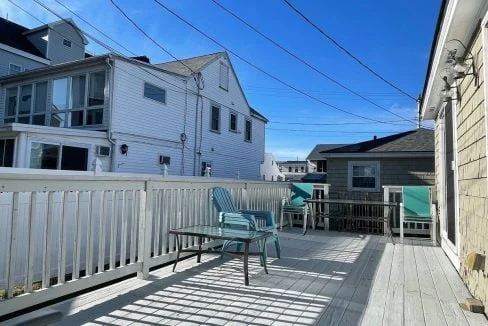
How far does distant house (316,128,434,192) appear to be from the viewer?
1010 centimetres

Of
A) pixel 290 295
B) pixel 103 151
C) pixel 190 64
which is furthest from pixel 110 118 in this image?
pixel 290 295

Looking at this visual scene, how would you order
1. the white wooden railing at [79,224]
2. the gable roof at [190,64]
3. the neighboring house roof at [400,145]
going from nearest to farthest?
the white wooden railing at [79,224], the neighboring house roof at [400,145], the gable roof at [190,64]

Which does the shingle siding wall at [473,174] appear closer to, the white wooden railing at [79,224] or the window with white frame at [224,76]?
the white wooden railing at [79,224]

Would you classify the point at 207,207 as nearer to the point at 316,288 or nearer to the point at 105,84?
the point at 316,288

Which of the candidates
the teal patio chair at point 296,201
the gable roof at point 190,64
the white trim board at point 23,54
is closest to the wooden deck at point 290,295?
the teal patio chair at point 296,201

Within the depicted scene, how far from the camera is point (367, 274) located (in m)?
3.87

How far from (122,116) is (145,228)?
816 cm

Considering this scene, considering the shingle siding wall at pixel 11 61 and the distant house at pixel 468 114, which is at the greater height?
the shingle siding wall at pixel 11 61

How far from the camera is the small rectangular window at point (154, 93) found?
466 inches

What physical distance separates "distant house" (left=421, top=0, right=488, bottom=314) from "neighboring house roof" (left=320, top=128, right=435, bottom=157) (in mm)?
6248

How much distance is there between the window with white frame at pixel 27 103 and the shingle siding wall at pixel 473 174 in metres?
12.3

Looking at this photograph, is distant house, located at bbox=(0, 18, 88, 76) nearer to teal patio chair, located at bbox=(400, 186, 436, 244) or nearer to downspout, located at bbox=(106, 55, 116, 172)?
downspout, located at bbox=(106, 55, 116, 172)

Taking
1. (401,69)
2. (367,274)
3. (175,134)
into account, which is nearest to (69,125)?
(175,134)

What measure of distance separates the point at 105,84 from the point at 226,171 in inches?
264
